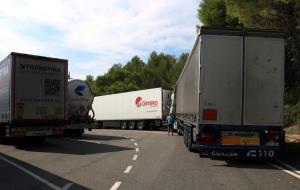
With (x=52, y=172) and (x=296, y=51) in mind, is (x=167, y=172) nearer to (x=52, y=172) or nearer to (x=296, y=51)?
(x=52, y=172)

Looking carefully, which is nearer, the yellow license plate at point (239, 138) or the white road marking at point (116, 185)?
the white road marking at point (116, 185)

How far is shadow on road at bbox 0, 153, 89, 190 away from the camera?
10.5 metres

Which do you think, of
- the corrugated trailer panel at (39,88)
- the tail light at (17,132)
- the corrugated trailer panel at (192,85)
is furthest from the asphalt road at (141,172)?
the corrugated trailer panel at (39,88)

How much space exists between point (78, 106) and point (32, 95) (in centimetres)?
877

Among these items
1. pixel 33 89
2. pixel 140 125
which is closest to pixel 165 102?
pixel 140 125

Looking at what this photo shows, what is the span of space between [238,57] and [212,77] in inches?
36.8

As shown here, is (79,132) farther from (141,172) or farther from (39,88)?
(141,172)

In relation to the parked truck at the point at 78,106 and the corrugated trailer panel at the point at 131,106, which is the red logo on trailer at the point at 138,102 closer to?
the corrugated trailer panel at the point at 131,106

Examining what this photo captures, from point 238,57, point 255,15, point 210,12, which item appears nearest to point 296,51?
point 255,15

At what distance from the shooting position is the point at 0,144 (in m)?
24.3

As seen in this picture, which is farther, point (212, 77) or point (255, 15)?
point (255, 15)

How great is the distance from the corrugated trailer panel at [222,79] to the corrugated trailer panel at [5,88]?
979 cm

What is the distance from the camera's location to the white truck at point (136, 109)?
41522 mm

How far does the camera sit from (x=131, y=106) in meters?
45.4
